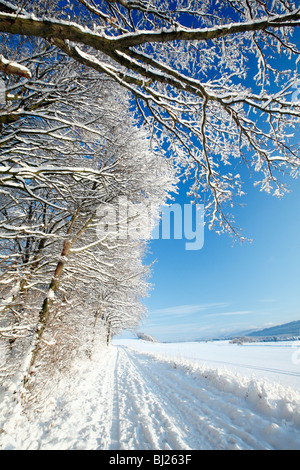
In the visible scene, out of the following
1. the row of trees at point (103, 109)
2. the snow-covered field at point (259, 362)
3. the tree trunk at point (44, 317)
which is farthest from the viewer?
the snow-covered field at point (259, 362)

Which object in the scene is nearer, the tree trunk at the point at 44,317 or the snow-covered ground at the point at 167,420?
the snow-covered ground at the point at 167,420

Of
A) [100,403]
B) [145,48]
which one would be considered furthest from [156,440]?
[145,48]

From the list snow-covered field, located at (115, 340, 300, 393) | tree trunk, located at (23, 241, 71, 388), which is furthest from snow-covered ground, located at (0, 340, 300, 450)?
snow-covered field, located at (115, 340, 300, 393)

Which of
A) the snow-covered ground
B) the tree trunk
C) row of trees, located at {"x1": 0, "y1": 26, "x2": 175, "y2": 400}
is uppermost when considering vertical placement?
row of trees, located at {"x1": 0, "y1": 26, "x2": 175, "y2": 400}

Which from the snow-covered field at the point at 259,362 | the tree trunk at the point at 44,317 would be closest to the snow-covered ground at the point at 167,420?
the tree trunk at the point at 44,317

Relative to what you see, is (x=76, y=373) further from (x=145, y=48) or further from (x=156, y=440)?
(x=145, y=48)

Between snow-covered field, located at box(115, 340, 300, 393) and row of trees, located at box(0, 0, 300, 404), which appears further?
snow-covered field, located at box(115, 340, 300, 393)

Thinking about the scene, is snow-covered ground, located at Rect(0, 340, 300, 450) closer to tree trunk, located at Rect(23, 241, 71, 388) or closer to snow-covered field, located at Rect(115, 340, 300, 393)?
tree trunk, located at Rect(23, 241, 71, 388)

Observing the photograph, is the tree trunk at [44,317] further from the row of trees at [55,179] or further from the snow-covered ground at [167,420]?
the snow-covered ground at [167,420]

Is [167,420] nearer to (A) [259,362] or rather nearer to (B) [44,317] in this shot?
(B) [44,317]

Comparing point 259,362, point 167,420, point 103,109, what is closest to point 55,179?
point 103,109

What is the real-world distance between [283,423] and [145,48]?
6761 mm

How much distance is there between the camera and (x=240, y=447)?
2.46 metres

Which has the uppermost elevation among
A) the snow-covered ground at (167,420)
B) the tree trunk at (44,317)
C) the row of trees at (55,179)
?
the row of trees at (55,179)
